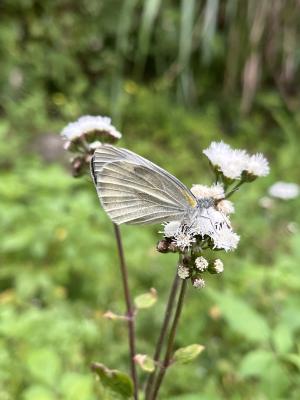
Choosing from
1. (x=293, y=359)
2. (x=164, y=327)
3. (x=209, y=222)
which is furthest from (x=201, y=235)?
(x=293, y=359)

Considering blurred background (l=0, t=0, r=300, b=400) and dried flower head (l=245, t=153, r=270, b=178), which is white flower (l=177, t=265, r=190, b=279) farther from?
blurred background (l=0, t=0, r=300, b=400)

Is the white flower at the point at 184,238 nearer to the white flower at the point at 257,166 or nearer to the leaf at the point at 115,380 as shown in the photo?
the white flower at the point at 257,166

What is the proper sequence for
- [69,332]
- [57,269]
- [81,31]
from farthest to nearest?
[81,31] → [57,269] → [69,332]

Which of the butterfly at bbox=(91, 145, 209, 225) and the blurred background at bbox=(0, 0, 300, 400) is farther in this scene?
the blurred background at bbox=(0, 0, 300, 400)

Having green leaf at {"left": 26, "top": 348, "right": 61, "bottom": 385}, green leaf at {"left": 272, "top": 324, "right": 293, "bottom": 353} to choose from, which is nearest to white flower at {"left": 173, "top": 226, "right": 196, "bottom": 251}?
green leaf at {"left": 272, "top": 324, "right": 293, "bottom": 353}

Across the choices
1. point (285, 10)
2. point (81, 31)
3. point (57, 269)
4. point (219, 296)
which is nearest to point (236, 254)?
point (57, 269)

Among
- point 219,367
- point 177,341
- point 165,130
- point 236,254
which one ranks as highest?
point 165,130

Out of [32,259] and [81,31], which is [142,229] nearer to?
[32,259]

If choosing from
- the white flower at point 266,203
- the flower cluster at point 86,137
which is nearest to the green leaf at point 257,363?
the flower cluster at point 86,137

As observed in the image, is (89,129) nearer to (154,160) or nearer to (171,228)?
(171,228)
